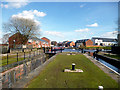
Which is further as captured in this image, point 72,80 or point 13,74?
point 13,74

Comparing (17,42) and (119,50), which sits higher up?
(17,42)

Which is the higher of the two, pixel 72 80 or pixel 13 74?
pixel 72 80

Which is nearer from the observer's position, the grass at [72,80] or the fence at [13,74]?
the grass at [72,80]

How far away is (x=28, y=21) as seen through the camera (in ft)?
115

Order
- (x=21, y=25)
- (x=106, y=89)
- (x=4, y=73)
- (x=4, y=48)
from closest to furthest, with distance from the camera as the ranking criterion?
1. (x=106, y=89)
2. (x=4, y=73)
3. (x=4, y=48)
4. (x=21, y=25)

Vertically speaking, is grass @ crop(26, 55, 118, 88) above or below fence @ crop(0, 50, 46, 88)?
above

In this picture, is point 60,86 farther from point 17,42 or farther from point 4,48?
point 17,42

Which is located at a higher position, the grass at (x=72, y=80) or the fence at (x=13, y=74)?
the grass at (x=72, y=80)

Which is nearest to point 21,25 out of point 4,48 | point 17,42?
point 17,42

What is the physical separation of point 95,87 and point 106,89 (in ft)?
1.99

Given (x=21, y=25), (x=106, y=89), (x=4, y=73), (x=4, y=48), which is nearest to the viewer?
(x=106, y=89)

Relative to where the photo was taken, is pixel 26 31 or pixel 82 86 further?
pixel 26 31

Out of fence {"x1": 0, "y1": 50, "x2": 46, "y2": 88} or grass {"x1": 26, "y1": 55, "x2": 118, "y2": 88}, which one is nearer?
grass {"x1": 26, "y1": 55, "x2": 118, "y2": 88}

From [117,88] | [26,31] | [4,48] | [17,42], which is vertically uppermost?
[26,31]
